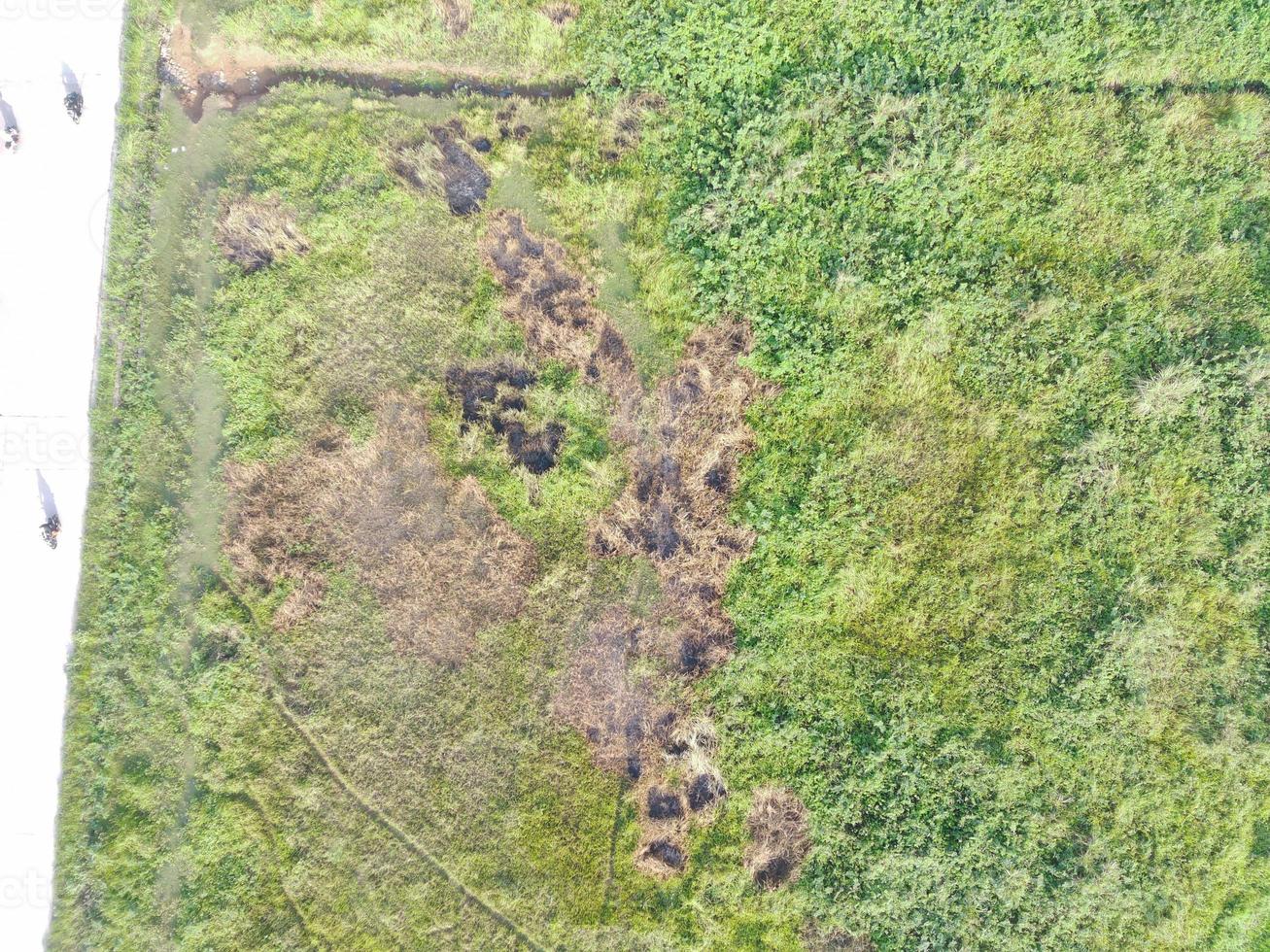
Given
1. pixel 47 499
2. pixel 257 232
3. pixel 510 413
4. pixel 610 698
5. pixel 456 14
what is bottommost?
pixel 610 698

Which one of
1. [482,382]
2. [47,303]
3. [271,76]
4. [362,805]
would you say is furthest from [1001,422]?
[47,303]

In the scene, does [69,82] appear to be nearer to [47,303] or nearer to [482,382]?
[47,303]

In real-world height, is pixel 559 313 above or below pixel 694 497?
above

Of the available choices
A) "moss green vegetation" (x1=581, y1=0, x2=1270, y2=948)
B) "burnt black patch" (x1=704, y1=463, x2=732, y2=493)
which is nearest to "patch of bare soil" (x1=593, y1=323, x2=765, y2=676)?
"burnt black patch" (x1=704, y1=463, x2=732, y2=493)

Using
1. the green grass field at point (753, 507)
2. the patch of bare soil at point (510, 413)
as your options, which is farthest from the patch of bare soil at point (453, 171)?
the patch of bare soil at point (510, 413)

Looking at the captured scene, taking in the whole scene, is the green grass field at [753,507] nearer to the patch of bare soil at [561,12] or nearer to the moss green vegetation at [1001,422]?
the moss green vegetation at [1001,422]
